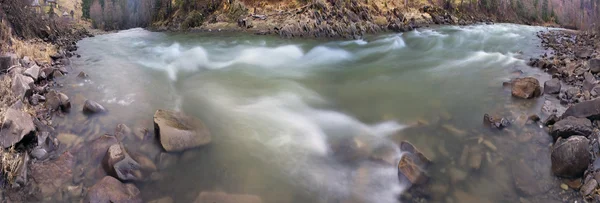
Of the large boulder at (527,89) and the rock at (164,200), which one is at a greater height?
the large boulder at (527,89)

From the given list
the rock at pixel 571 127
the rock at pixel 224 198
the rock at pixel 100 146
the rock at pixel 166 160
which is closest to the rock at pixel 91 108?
the rock at pixel 100 146

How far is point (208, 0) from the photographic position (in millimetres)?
29922

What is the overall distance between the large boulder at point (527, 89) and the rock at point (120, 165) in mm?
8675

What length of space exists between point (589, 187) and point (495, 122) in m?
2.20

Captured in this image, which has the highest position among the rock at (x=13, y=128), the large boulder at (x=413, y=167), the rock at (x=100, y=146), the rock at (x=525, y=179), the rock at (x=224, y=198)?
the rock at (x=13, y=128)

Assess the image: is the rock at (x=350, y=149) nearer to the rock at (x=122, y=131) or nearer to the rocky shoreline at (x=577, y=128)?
the rocky shoreline at (x=577, y=128)

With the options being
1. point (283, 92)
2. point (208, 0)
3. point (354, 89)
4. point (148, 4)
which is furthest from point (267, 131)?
point (148, 4)

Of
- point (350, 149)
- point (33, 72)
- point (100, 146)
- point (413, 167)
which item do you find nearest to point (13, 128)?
point (100, 146)

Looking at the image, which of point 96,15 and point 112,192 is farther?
point 96,15

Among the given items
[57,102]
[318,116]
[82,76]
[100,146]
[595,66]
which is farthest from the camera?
[82,76]

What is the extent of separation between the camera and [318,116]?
24.5 feet

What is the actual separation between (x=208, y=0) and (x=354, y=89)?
2471 cm

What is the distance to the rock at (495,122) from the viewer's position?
21.5 ft

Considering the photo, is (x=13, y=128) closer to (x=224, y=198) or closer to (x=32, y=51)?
(x=224, y=198)
